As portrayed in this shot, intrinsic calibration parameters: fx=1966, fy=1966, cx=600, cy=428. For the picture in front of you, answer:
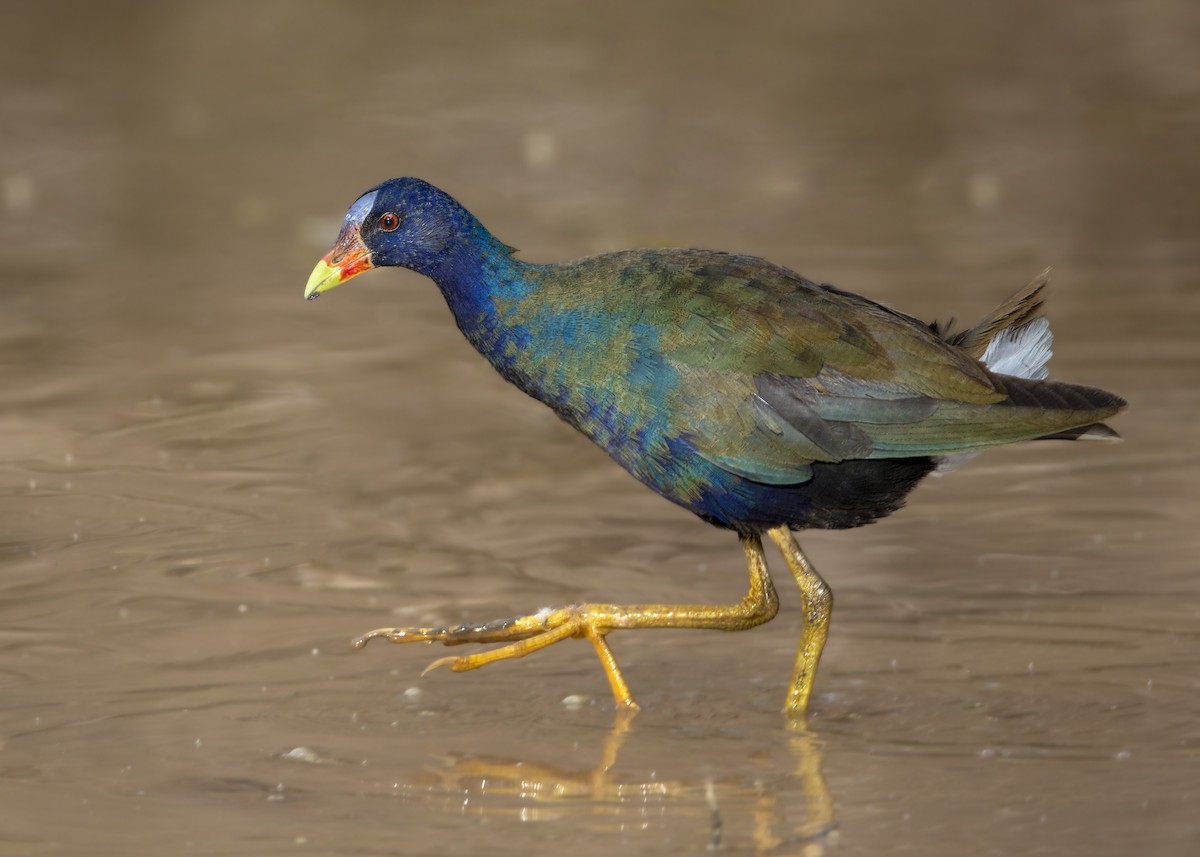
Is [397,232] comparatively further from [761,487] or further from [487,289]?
[761,487]

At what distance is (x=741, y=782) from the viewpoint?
463cm

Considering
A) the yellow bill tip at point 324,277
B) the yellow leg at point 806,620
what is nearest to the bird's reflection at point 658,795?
the yellow leg at point 806,620

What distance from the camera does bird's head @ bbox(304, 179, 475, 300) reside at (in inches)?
199

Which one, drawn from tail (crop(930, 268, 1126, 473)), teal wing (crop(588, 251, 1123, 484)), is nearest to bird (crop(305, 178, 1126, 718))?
teal wing (crop(588, 251, 1123, 484))

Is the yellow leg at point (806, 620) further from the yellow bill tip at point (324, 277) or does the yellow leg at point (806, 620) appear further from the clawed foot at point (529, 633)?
the yellow bill tip at point (324, 277)

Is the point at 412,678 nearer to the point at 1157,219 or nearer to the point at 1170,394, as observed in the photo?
the point at 1170,394

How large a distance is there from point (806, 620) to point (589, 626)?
56 cm

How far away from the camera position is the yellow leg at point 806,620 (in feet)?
16.5

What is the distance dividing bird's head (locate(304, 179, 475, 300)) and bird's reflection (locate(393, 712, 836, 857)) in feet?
4.22

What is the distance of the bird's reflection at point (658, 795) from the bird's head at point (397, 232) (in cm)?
129

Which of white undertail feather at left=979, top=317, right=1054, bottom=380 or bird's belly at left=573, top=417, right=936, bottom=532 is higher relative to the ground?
white undertail feather at left=979, top=317, right=1054, bottom=380

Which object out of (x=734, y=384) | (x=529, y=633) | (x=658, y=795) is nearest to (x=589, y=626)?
(x=529, y=633)

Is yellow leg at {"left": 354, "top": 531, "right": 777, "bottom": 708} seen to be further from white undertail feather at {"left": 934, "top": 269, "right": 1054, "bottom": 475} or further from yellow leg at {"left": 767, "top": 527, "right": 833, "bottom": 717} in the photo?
white undertail feather at {"left": 934, "top": 269, "right": 1054, "bottom": 475}

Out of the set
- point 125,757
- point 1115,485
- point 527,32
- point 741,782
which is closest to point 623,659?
point 741,782
